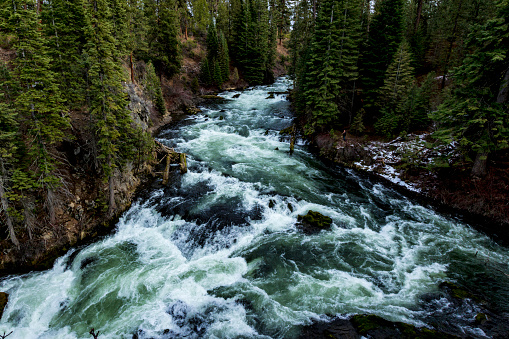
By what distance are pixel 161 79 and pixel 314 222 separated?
1517 inches

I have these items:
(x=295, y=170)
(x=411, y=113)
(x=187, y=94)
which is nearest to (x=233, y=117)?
(x=187, y=94)

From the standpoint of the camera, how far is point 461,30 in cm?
3023

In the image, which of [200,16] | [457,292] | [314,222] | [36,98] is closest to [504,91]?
[457,292]

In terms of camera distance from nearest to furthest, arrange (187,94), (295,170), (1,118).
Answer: (1,118) → (295,170) → (187,94)

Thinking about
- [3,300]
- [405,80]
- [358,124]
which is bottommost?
[3,300]

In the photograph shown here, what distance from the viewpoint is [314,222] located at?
53.1 ft

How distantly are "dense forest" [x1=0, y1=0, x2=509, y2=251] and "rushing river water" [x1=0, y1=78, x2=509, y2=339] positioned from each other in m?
3.58

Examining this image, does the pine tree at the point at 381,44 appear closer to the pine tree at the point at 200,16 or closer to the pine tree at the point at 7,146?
the pine tree at the point at 7,146

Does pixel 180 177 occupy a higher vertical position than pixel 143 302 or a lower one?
higher

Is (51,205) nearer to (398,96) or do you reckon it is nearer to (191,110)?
(191,110)

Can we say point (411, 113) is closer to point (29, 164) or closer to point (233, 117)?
point (233, 117)

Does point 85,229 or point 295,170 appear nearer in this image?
point 85,229

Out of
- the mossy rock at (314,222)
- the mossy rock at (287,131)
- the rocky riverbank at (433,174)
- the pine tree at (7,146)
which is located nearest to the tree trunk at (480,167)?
the rocky riverbank at (433,174)

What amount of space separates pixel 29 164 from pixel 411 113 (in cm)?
2932
